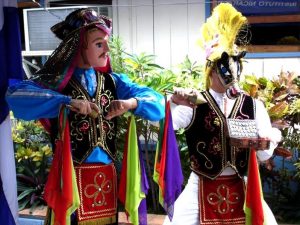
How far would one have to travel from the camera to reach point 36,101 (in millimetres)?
2078

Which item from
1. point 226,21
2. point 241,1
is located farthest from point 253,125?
point 241,1

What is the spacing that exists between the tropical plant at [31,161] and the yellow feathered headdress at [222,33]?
8.08ft

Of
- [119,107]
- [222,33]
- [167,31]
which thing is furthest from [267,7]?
[119,107]

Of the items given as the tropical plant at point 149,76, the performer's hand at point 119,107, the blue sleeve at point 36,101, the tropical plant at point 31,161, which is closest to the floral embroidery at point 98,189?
the performer's hand at point 119,107

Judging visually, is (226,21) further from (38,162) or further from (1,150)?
(38,162)

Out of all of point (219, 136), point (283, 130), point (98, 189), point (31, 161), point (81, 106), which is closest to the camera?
point (81, 106)

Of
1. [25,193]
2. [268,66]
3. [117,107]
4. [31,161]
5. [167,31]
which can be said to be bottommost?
[25,193]

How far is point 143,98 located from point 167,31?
273 centimetres

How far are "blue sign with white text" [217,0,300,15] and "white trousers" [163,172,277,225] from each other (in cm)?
281

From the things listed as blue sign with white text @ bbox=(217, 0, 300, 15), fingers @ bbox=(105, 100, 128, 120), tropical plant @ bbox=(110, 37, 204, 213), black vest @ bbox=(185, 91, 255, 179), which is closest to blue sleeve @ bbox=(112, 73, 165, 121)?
fingers @ bbox=(105, 100, 128, 120)

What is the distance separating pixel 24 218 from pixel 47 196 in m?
2.27

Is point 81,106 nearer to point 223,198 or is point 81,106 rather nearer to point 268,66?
point 223,198

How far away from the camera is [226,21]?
2.55 metres

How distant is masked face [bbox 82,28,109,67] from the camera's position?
7.31 feet
